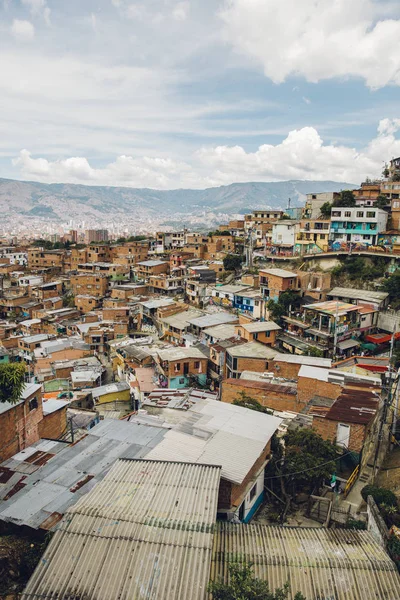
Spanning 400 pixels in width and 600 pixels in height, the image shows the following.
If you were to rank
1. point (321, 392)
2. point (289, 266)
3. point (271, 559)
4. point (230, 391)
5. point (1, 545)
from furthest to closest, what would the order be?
1. point (289, 266)
2. point (230, 391)
3. point (321, 392)
4. point (1, 545)
5. point (271, 559)

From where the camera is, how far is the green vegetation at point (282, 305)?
31.9 metres

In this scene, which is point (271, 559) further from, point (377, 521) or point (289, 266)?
point (289, 266)

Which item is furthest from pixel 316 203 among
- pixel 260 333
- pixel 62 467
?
pixel 62 467

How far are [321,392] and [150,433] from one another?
942 centimetres

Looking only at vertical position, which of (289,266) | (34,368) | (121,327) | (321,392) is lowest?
(34,368)

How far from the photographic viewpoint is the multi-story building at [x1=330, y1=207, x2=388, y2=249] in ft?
125

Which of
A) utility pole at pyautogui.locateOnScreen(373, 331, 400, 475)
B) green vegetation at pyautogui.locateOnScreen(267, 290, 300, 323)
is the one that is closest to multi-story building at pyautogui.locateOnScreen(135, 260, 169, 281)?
green vegetation at pyautogui.locateOnScreen(267, 290, 300, 323)

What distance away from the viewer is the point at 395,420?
16.6 metres

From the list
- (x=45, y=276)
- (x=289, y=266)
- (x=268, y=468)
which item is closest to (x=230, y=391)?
(x=268, y=468)

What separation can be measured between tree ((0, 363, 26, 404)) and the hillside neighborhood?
4 cm

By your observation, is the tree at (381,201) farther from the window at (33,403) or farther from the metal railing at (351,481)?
the window at (33,403)

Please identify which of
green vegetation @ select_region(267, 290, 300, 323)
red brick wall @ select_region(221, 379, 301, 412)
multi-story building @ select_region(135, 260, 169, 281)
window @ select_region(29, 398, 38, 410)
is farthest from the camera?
multi-story building @ select_region(135, 260, 169, 281)

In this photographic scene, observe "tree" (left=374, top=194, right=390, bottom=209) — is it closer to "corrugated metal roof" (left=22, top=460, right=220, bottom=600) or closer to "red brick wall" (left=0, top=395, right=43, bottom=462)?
"red brick wall" (left=0, top=395, right=43, bottom=462)

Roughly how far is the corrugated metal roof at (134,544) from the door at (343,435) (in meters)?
6.21
